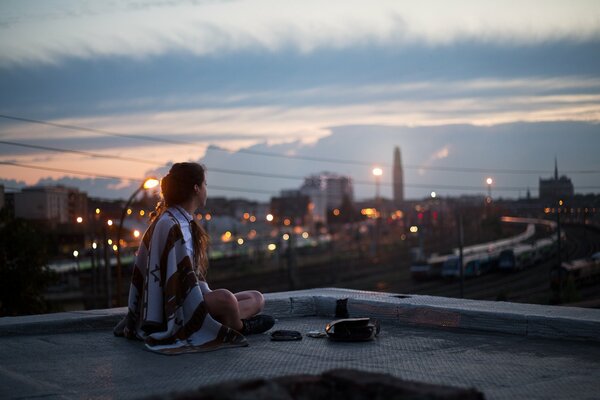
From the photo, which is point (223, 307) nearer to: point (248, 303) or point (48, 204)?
point (248, 303)

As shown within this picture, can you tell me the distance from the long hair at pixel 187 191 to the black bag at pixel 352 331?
1059 mm

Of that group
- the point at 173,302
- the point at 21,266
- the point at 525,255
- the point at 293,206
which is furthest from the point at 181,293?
the point at 293,206

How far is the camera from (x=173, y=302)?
5.77 metres

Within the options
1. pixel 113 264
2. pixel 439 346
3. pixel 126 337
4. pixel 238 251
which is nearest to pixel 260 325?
pixel 126 337

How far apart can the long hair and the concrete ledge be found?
1332 mm

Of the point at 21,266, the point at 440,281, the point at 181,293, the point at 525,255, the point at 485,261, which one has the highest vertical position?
the point at 181,293

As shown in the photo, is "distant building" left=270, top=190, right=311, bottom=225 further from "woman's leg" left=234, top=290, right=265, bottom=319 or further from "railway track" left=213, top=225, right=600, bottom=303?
"woman's leg" left=234, top=290, right=265, bottom=319

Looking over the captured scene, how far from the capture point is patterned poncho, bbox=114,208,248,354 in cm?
569

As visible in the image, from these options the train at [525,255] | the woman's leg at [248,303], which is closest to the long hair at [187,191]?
the woman's leg at [248,303]

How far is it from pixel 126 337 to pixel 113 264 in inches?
2409

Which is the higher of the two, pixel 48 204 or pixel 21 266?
pixel 48 204

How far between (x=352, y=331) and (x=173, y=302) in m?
1.34

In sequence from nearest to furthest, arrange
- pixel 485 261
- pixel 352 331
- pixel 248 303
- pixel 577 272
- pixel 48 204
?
pixel 352 331 → pixel 248 303 → pixel 48 204 → pixel 577 272 → pixel 485 261

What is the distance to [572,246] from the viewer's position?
5453 centimetres
